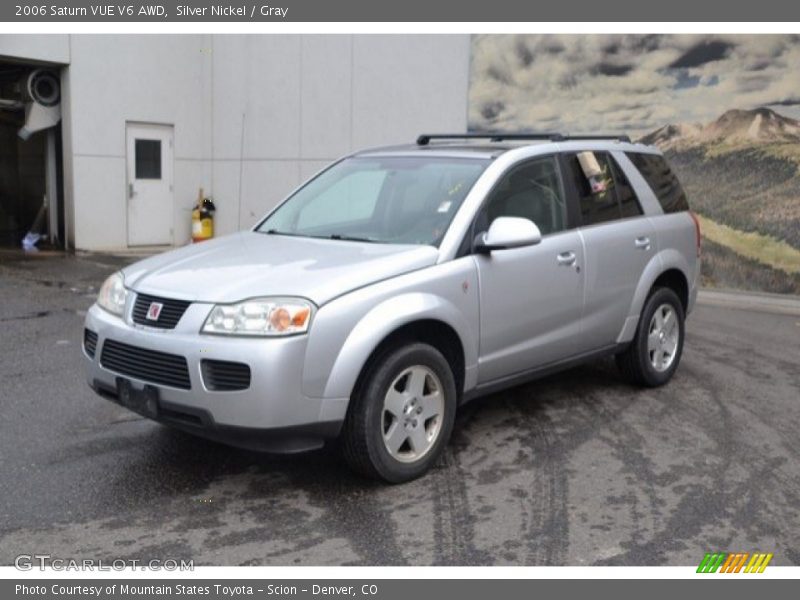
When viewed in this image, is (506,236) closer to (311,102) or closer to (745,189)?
(745,189)

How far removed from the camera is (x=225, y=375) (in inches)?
169

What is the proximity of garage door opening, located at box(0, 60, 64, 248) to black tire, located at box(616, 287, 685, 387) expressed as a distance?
12095 millimetres

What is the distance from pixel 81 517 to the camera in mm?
4336

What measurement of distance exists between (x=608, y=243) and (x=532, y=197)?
0.77 meters

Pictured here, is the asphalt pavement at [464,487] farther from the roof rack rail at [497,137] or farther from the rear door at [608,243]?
the roof rack rail at [497,137]

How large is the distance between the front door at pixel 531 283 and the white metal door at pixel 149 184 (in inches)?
463

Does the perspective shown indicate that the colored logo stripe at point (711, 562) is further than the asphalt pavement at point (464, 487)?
No

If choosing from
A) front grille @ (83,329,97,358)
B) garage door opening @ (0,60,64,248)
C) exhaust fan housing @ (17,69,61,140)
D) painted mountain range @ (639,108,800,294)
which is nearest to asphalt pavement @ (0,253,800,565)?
front grille @ (83,329,97,358)

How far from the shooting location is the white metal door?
16.1 meters

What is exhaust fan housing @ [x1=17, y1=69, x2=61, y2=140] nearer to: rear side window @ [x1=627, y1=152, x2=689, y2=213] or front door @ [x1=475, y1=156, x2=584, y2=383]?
rear side window @ [x1=627, y1=152, x2=689, y2=213]

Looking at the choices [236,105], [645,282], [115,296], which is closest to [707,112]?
[645,282]

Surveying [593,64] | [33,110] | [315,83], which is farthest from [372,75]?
[33,110]

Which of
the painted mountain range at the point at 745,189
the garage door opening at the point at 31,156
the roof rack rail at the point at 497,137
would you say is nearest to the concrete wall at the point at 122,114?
the garage door opening at the point at 31,156

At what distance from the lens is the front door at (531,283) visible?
5262 millimetres
